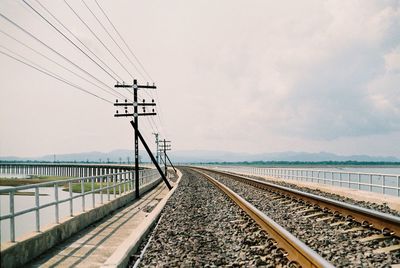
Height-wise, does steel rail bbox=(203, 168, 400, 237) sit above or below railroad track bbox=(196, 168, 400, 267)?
above

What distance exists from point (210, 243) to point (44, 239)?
3.59m

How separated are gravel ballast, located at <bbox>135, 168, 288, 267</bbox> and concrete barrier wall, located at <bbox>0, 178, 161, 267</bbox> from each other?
2270 millimetres

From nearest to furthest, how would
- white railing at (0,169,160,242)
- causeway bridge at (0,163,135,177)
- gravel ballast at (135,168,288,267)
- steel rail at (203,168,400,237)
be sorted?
gravel ballast at (135,168,288,267) → white railing at (0,169,160,242) → steel rail at (203,168,400,237) → causeway bridge at (0,163,135,177)

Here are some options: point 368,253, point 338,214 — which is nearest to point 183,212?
point 338,214

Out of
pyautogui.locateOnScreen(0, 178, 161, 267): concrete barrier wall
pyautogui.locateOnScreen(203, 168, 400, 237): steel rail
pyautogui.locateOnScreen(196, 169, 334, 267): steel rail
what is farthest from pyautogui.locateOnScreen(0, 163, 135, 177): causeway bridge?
pyautogui.locateOnScreen(196, 169, 334, 267): steel rail

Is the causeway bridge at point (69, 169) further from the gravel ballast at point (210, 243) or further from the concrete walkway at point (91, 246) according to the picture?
the gravel ballast at point (210, 243)

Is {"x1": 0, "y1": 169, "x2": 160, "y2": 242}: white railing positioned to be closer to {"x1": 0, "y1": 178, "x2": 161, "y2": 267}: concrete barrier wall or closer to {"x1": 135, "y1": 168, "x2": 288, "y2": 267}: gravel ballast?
{"x1": 0, "y1": 178, "x2": 161, "y2": 267}: concrete barrier wall

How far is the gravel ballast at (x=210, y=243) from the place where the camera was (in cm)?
684

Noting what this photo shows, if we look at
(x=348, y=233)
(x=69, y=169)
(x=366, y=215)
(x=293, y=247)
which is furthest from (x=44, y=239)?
(x=69, y=169)

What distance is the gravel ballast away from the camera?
6.84 meters

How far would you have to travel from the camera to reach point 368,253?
275 inches

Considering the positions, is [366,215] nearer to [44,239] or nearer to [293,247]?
[293,247]

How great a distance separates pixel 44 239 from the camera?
8.61 metres

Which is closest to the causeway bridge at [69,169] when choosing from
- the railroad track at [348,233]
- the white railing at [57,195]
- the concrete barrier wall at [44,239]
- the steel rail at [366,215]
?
the white railing at [57,195]
